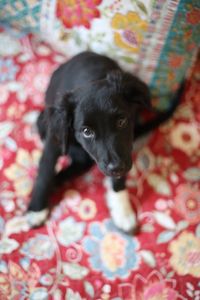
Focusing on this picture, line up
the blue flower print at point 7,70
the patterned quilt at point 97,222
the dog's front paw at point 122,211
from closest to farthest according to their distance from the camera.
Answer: the patterned quilt at point 97,222 < the dog's front paw at point 122,211 < the blue flower print at point 7,70

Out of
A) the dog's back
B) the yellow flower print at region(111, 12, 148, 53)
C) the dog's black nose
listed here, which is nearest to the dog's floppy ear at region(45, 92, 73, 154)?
the dog's back

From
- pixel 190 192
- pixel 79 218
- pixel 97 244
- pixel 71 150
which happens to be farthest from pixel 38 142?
pixel 190 192

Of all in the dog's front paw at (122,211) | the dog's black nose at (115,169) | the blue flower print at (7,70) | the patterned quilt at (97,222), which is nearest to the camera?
the dog's black nose at (115,169)

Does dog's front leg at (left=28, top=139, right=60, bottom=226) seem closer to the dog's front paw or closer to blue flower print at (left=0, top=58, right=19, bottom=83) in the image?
the dog's front paw

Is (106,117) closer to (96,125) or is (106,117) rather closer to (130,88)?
(96,125)

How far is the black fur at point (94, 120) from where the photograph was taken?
4.70 ft

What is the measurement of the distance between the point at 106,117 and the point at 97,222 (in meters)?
0.55

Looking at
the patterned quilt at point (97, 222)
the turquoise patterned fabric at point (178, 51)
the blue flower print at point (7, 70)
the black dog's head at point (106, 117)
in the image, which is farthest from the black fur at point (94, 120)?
the blue flower print at point (7, 70)

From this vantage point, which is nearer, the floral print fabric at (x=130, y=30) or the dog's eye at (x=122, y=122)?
the dog's eye at (x=122, y=122)

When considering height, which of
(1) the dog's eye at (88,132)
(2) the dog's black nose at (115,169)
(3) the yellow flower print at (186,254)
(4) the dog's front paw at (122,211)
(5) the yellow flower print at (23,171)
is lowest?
(3) the yellow flower print at (186,254)

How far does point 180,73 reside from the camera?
1.92m

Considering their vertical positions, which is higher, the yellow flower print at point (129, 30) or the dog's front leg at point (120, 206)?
the yellow flower print at point (129, 30)

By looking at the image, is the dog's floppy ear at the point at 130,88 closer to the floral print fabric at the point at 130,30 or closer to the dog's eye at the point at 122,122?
the dog's eye at the point at 122,122

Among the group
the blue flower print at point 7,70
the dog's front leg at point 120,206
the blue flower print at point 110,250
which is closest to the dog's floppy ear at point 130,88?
the dog's front leg at point 120,206
